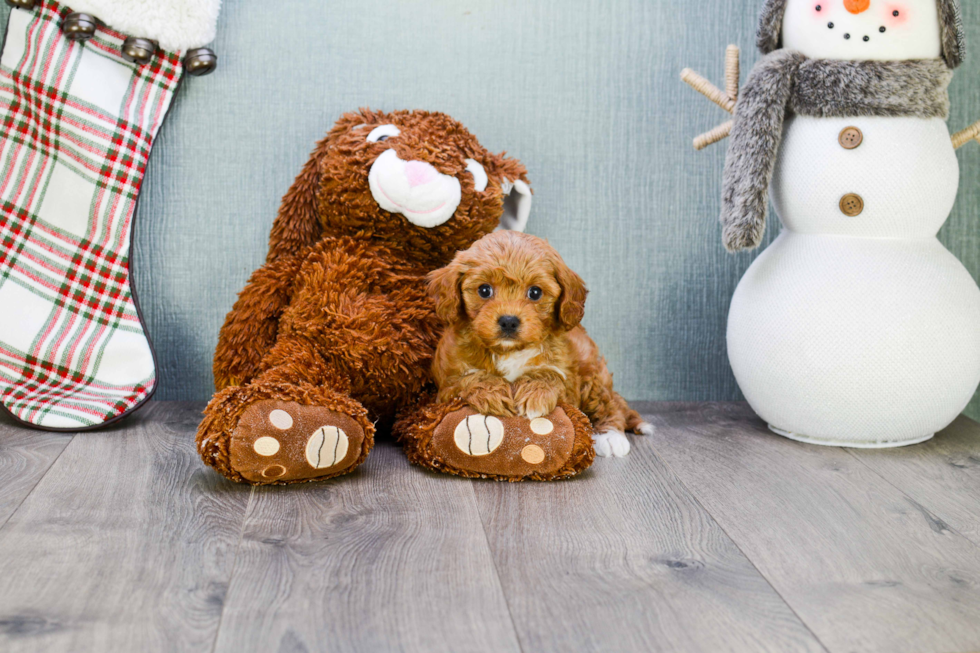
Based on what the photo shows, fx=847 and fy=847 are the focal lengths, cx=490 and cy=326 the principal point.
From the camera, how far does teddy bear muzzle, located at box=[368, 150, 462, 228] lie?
121 centimetres

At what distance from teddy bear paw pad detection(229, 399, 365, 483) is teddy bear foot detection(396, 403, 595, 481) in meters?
0.13

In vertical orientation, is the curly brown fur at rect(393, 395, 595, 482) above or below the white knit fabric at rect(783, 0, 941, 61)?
below

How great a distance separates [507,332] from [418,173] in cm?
29

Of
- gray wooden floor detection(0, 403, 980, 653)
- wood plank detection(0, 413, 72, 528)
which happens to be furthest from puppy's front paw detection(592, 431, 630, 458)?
wood plank detection(0, 413, 72, 528)

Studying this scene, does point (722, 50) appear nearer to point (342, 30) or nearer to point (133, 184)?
point (342, 30)

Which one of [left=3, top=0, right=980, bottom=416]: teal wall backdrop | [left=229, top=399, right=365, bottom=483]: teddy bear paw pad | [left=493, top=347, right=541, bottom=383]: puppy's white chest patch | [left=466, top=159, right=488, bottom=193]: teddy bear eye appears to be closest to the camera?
[left=229, top=399, right=365, bottom=483]: teddy bear paw pad

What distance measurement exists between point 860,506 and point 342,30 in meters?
1.09

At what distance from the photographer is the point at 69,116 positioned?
1.37 m

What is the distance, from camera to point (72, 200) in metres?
1.39

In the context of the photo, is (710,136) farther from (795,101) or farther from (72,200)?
(72,200)

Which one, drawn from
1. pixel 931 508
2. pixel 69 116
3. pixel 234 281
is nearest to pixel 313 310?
pixel 234 281

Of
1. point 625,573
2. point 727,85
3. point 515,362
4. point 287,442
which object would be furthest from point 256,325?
point 727,85

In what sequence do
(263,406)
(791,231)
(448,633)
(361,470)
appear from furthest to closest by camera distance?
(791,231), (361,470), (263,406), (448,633)

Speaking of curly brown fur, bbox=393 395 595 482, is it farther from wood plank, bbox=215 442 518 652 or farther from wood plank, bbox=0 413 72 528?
wood plank, bbox=0 413 72 528
